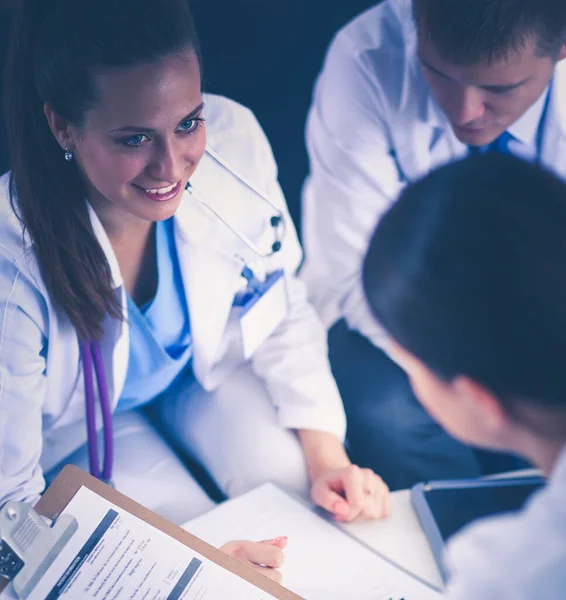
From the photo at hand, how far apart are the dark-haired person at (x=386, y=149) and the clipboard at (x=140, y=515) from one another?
536mm

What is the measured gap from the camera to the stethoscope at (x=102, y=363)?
931mm

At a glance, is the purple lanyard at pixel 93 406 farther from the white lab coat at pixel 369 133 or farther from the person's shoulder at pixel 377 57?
the person's shoulder at pixel 377 57

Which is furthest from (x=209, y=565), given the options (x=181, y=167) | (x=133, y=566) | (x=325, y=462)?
(x=181, y=167)

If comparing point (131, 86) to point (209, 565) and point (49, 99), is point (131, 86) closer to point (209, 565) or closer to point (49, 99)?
point (49, 99)

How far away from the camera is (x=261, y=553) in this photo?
81cm

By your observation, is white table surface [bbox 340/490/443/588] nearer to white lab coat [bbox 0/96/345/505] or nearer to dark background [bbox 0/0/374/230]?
white lab coat [bbox 0/96/345/505]

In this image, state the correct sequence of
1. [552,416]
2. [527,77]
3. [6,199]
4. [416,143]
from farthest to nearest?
[416,143] < [527,77] < [6,199] < [552,416]

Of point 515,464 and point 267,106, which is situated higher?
point 267,106

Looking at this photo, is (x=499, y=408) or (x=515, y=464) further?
(x=515, y=464)

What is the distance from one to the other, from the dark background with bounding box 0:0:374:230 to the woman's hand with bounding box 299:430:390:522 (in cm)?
58

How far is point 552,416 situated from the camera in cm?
58

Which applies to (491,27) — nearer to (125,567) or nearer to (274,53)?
(274,53)

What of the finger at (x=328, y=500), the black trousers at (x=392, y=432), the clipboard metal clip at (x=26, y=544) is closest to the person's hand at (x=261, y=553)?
the finger at (x=328, y=500)

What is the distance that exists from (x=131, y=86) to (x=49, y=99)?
10cm
